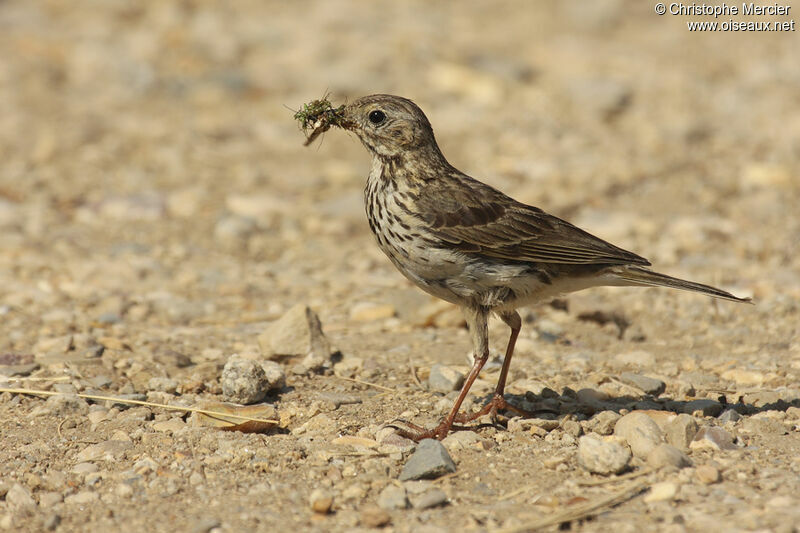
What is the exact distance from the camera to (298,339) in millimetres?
6402

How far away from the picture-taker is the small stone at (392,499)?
4.46m

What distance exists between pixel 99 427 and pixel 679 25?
37.5 ft

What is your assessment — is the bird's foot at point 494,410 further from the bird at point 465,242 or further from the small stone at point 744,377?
the small stone at point 744,377

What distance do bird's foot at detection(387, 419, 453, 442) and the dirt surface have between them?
0.38ft

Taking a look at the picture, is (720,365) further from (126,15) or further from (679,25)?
(126,15)

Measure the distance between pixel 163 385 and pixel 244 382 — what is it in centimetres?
60

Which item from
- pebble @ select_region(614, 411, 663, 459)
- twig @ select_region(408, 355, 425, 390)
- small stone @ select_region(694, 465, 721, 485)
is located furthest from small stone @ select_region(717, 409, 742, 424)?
twig @ select_region(408, 355, 425, 390)

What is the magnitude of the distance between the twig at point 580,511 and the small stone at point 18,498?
222cm

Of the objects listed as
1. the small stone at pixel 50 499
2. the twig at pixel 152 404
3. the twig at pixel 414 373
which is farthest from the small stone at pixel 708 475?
the small stone at pixel 50 499

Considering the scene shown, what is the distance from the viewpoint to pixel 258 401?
5.71m

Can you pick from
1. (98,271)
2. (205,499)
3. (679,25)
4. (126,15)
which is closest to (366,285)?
(98,271)

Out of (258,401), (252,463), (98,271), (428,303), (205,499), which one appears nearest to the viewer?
(205,499)

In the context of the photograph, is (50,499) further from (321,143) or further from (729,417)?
(729,417)

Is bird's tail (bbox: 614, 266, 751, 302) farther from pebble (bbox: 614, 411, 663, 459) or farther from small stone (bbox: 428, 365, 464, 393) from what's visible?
small stone (bbox: 428, 365, 464, 393)
